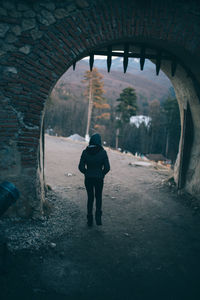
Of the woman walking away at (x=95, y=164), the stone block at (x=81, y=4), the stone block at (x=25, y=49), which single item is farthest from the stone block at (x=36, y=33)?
the woman walking away at (x=95, y=164)

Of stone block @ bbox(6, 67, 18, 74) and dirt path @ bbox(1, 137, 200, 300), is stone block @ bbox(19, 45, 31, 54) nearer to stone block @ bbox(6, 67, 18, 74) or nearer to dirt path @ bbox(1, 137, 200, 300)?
stone block @ bbox(6, 67, 18, 74)

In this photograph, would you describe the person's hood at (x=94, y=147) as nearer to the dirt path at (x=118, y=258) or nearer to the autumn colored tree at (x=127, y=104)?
the dirt path at (x=118, y=258)

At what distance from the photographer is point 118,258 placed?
303 centimetres

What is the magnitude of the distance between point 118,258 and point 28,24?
3.95 metres

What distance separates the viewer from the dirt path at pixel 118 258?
2.41 meters

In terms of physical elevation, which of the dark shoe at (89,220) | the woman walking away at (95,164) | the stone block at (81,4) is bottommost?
the dark shoe at (89,220)

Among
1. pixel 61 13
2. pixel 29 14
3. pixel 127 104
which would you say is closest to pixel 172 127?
pixel 127 104

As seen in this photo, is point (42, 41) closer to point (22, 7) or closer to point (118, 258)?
point (22, 7)

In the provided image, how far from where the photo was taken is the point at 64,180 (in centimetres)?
673

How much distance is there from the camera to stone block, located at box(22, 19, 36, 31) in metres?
3.26

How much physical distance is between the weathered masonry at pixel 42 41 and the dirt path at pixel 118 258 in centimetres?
104

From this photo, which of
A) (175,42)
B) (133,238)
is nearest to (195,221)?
(133,238)

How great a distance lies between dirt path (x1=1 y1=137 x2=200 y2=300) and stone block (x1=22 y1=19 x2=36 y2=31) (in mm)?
3509

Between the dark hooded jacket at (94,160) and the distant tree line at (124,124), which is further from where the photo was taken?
Result: the distant tree line at (124,124)
